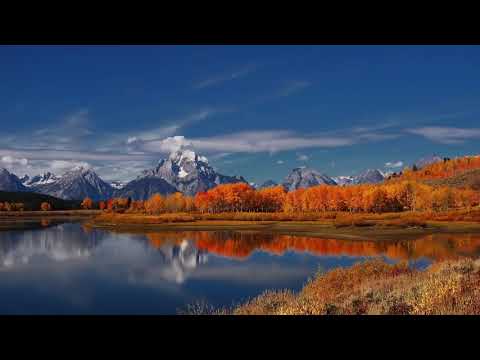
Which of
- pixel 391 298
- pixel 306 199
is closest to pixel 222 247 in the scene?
pixel 391 298

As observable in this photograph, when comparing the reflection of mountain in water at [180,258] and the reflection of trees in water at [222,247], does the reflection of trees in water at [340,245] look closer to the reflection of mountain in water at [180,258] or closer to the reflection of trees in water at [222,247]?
the reflection of trees in water at [222,247]

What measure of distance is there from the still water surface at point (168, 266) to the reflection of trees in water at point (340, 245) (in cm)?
9

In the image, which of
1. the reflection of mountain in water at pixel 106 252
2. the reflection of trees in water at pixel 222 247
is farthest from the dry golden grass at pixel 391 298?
the reflection of trees in water at pixel 222 247

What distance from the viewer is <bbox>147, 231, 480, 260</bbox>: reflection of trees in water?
35.0 meters

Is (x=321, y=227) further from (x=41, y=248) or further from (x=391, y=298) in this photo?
(x=391, y=298)

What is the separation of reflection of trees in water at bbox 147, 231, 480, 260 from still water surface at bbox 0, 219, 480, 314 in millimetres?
89

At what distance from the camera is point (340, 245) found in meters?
42.3

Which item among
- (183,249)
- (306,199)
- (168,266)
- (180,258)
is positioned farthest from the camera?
(306,199)

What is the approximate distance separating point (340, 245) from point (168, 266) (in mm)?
17780

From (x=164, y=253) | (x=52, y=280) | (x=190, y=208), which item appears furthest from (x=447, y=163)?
(x=52, y=280)

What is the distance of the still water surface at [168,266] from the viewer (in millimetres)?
22703

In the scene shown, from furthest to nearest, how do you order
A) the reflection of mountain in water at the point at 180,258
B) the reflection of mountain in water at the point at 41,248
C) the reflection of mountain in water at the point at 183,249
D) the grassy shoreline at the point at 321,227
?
the grassy shoreline at the point at 321,227, the reflection of mountain in water at the point at 41,248, the reflection of mountain in water at the point at 183,249, the reflection of mountain in water at the point at 180,258
